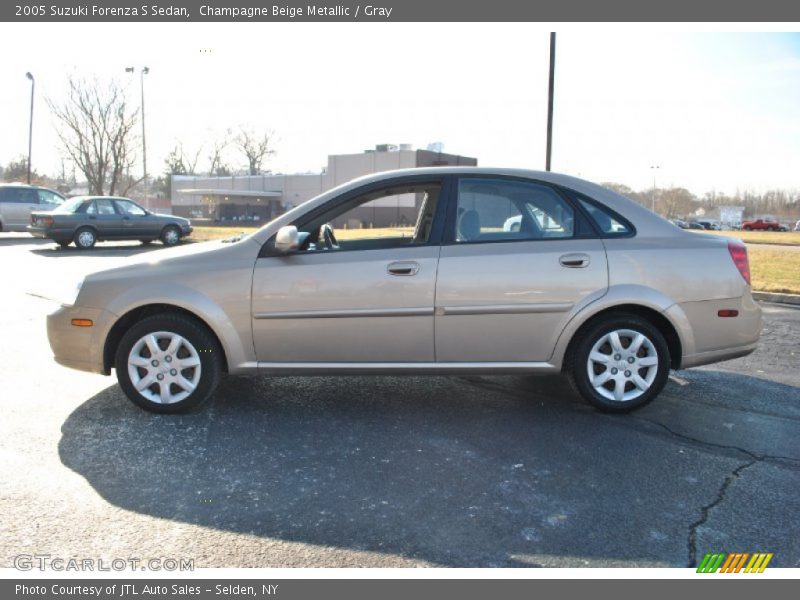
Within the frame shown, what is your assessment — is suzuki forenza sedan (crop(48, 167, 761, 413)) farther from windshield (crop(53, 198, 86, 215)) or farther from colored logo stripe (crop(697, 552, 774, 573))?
windshield (crop(53, 198, 86, 215))

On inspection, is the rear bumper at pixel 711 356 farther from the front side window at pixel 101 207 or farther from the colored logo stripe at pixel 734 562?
the front side window at pixel 101 207

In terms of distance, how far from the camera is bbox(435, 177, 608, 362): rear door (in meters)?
4.18

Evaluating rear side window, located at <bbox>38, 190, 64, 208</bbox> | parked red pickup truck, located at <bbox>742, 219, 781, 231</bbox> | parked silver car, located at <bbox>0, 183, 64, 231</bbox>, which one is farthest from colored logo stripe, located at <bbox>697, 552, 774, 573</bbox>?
parked red pickup truck, located at <bbox>742, 219, 781, 231</bbox>

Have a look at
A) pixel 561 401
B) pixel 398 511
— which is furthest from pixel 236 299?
pixel 561 401

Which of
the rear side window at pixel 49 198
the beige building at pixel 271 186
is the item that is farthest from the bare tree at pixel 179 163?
the rear side window at pixel 49 198

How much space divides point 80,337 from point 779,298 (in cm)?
1022

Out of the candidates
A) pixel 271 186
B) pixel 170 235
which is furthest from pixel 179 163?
pixel 170 235

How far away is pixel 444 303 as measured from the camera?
417cm

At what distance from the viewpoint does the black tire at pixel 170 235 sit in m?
19.5

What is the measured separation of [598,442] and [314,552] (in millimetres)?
2095

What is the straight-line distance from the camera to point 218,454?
368 cm

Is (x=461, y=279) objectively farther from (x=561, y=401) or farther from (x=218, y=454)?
(x=218, y=454)

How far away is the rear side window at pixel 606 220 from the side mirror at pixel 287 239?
2.06m

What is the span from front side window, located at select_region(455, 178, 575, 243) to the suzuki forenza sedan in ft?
0.04
